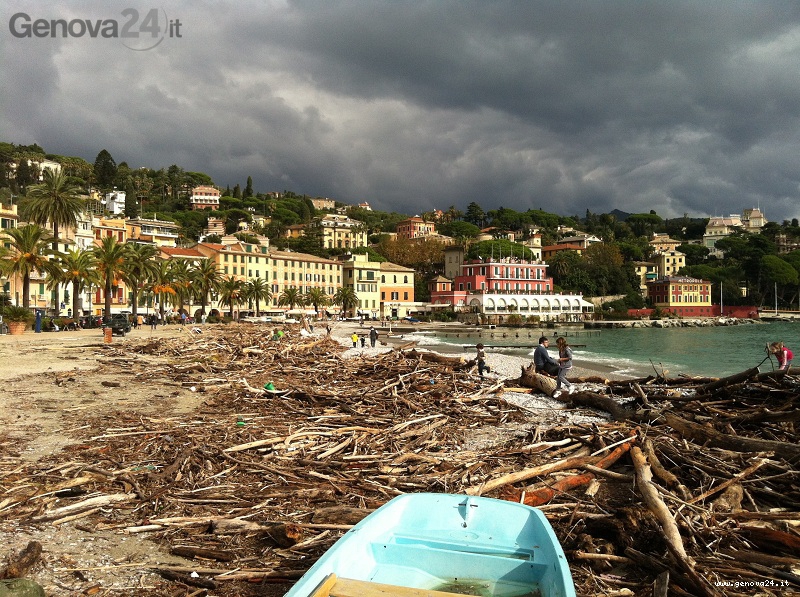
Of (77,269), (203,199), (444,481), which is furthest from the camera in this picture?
(203,199)

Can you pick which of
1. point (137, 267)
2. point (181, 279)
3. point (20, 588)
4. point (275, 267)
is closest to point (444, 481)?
point (20, 588)

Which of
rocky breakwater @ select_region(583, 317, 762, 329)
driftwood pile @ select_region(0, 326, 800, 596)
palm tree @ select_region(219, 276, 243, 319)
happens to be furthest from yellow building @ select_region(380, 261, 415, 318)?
driftwood pile @ select_region(0, 326, 800, 596)

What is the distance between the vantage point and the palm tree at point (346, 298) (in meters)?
102

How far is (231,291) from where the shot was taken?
262ft

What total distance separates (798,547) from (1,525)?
7.85 meters

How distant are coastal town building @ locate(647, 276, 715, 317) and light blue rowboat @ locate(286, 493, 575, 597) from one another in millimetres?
142040

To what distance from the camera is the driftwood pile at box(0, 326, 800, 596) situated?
5.11 m

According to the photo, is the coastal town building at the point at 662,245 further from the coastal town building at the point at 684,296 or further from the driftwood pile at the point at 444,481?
the driftwood pile at the point at 444,481

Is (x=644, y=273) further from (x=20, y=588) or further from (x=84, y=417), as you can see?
(x=20, y=588)

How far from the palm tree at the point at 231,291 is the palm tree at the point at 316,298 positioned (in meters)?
14.2

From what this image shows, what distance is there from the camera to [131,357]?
74.3 feet

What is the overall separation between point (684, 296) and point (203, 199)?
141532 millimetres

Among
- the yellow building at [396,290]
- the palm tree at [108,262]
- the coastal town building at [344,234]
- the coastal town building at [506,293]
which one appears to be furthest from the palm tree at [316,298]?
the coastal town building at [344,234]

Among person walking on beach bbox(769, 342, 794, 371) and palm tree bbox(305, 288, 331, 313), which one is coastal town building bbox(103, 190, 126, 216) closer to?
palm tree bbox(305, 288, 331, 313)
